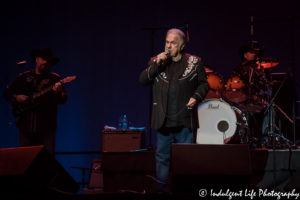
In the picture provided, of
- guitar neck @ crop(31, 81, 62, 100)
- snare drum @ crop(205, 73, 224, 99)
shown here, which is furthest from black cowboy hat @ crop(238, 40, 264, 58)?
guitar neck @ crop(31, 81, 62, 100)

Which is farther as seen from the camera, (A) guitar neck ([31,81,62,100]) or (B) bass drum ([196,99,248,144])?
(B) bass drum ([196,99,248,144])

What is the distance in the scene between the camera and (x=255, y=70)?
643 cm

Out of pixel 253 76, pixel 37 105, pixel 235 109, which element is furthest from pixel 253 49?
pixel 37 105

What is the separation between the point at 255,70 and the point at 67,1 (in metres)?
4.06

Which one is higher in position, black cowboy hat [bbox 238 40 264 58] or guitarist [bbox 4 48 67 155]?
black cowboy hat [bbox 238 40 264 58]

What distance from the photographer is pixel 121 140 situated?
19.2 feet

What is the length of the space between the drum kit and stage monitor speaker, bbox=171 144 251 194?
2990 mm

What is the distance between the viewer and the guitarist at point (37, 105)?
220 inches

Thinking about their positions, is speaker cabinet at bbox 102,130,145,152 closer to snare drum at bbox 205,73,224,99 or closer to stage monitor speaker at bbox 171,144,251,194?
snare drum at bbox 205,73,224,99

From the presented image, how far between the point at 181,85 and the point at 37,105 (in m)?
2.66

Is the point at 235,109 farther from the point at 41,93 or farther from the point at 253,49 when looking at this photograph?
the point at 41,93

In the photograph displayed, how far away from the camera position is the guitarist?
5.59 m
